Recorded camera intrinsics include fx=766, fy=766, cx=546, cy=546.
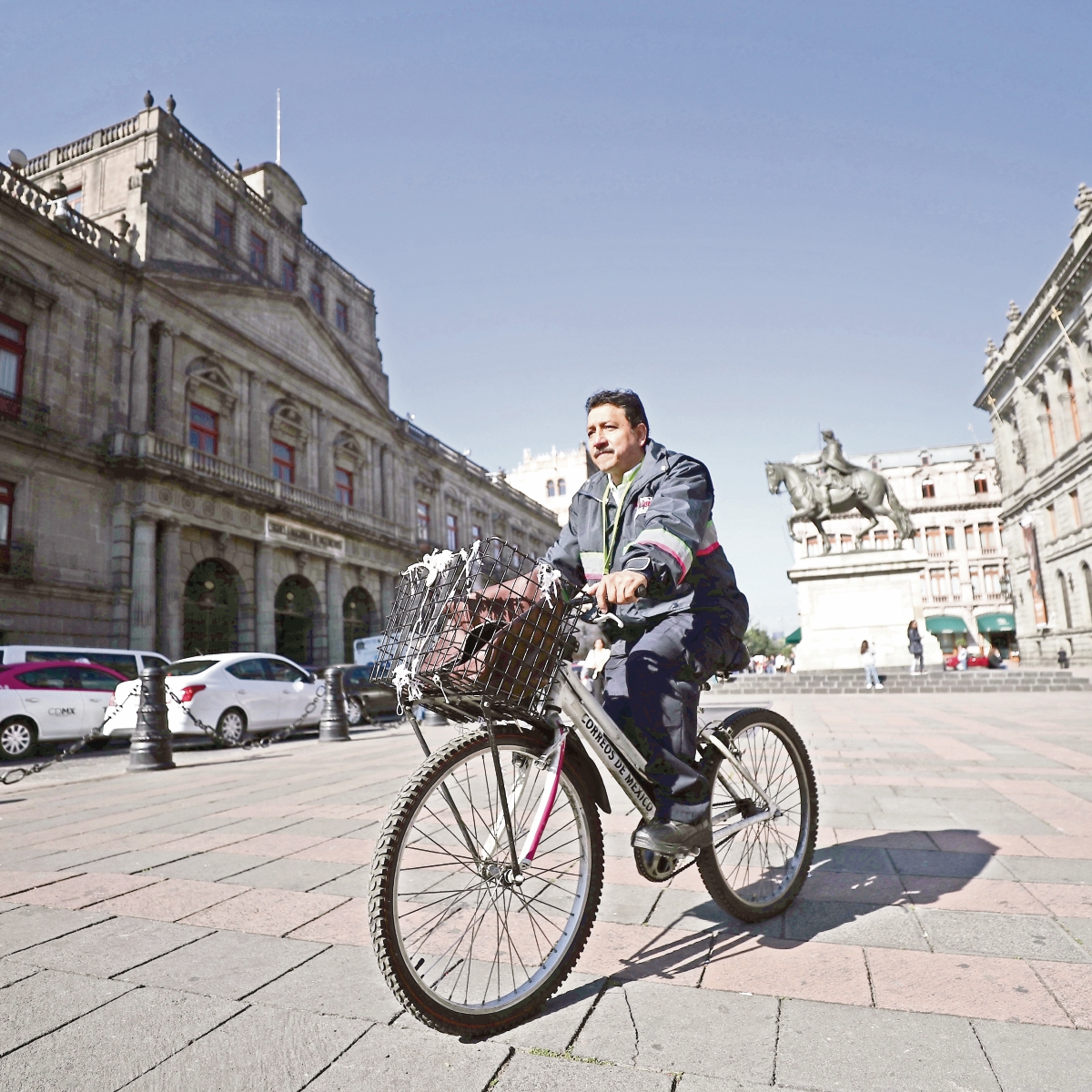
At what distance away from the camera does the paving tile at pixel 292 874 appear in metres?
3.45

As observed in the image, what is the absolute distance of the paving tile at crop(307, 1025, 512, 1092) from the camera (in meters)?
1.75

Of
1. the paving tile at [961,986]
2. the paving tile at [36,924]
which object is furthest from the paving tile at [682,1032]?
the paving tile at [36,924]

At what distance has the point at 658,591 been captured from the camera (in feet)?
7.06

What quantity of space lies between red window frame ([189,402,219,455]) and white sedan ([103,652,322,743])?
11.7m

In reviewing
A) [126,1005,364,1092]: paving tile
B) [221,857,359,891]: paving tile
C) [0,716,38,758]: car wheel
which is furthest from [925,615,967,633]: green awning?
[126,1005,364,1092]: paving tile

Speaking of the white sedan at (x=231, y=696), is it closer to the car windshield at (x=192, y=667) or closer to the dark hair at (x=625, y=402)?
the car windshield at (x=192, y=667)

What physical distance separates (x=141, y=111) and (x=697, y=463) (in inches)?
1107

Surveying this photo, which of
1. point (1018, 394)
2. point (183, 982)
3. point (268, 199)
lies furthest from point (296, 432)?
point (1018, 394)

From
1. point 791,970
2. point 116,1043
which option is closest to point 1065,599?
point 791,970

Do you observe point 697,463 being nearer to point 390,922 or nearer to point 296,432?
point 390,922

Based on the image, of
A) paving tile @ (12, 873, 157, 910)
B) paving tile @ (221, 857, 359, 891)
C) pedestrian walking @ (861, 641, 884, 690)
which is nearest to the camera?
paving tile @ (12, 873, 157, 910)

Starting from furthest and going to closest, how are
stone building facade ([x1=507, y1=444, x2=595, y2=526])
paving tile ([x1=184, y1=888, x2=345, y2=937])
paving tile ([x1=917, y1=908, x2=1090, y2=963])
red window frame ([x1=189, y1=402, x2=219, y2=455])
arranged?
stone building facade ([x1=507, y1=444, x2=595, y2=526]) → red window frame ([x1=189, y1=402, x2=219, y2=455]) → paving tile ([x1=184, y1=888, x2=345, y2=937]) → paving tile ([x1=917, y1=908, x2=1090, y2=963])

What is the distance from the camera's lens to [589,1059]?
184 cm

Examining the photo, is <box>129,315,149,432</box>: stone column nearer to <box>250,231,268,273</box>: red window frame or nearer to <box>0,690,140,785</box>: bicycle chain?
<box>250,231,268,273</box>: red window frame
